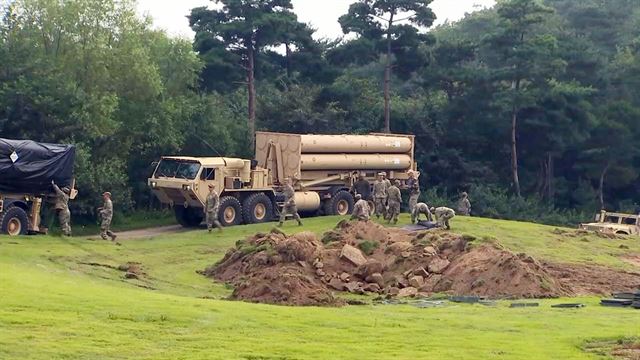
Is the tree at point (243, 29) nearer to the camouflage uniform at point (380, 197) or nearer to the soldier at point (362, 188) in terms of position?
the soldier at point (362, 188)

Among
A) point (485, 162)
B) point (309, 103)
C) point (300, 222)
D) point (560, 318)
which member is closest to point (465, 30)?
point (485, 162)

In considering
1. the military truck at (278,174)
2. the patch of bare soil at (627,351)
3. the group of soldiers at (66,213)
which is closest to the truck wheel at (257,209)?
the military truck at (278,174)

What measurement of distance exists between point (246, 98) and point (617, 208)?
22.7 m

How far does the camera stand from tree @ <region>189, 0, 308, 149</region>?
60.9 metres

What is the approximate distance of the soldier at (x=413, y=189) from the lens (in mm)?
44794

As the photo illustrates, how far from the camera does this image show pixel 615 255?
40031 millimetres

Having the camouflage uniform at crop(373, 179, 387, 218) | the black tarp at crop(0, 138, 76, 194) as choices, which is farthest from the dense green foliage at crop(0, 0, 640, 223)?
the camouflage uniform at crop(373, 179, 387, 218)

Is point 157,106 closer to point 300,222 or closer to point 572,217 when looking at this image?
point 300,222

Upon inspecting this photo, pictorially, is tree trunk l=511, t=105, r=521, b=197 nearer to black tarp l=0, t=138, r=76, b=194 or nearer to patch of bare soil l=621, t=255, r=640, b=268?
patch of bare soil l=621, t=255, r=640, b=268

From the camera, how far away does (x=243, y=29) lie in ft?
200

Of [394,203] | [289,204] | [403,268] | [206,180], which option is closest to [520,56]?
[394,203]

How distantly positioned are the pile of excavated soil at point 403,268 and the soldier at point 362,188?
12.5 meters

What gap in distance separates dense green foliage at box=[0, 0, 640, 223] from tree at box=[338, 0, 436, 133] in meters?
0.09

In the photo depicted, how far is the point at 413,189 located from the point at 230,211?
7320 millimetres
